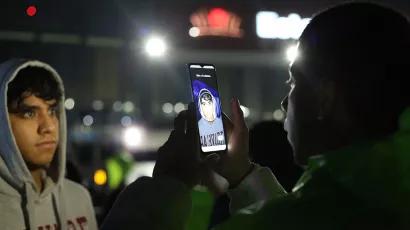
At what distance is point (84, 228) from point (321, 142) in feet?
6.66


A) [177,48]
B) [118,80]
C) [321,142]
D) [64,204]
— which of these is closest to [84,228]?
[64,204]

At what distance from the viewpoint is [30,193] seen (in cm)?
313

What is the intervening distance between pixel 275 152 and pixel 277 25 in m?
21.3

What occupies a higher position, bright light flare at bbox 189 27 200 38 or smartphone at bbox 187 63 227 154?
bright light flare at bbox 189 27 200 38

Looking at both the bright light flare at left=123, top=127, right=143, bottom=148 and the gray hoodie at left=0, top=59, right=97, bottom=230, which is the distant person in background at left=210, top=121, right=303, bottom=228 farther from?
the bright light flare at left=123, top=127, right=143, bottom=148

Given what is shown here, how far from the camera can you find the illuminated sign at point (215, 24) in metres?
24.6

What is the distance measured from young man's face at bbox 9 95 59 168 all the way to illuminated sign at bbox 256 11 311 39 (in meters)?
21.8

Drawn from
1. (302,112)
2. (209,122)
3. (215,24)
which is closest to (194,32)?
(215,24)

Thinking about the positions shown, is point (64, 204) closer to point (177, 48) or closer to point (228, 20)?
point (177, 48)

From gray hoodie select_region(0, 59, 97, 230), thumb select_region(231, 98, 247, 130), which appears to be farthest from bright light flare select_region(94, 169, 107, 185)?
thumb select_region(231, 98, 247, 130)

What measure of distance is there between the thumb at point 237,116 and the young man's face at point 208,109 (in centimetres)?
25

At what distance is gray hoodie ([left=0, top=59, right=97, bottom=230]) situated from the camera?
304 centimetres

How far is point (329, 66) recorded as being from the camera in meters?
1.54

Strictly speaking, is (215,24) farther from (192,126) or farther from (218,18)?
(192,126)
